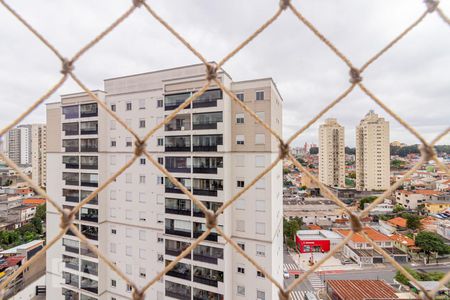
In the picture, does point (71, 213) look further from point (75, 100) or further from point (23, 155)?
point (23, 155)

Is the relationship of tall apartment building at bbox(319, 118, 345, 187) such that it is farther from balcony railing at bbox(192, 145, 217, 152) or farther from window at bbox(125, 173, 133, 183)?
window at bbox(125, 173, 133, 183)

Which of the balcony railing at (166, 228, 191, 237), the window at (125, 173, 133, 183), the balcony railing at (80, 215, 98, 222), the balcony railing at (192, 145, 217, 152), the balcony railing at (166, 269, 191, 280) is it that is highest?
the balcony railing at (192, 145, 217, 152)

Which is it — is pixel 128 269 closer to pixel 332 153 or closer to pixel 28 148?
pixel 28 148

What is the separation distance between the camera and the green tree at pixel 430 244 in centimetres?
1250

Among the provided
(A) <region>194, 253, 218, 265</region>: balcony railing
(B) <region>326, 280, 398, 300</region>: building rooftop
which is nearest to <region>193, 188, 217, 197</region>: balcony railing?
(A) <region>194, 253, 218, 265</region>: balcony railing

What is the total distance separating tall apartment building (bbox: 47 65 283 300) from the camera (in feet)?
16.8

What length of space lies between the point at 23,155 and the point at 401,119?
75.0 ft

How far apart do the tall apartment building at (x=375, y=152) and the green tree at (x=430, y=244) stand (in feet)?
38.3

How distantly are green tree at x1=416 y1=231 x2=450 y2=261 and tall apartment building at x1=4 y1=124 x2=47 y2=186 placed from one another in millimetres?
22107

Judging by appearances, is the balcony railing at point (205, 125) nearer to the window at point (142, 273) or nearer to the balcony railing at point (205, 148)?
the balcony railing at point (205, 148)

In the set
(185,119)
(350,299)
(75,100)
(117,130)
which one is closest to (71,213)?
(185,119)

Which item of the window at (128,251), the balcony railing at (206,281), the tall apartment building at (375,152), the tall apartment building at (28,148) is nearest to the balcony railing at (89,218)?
the window at (128,251)

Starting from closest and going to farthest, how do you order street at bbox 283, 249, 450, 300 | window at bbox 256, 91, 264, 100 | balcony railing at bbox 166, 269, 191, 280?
window at bbox 256, 91, 264, 100 < balcony railing at bbox 166, 269, 191, 280 < street at bbox 283, 249, 450, 300

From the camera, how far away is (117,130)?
654 cm
